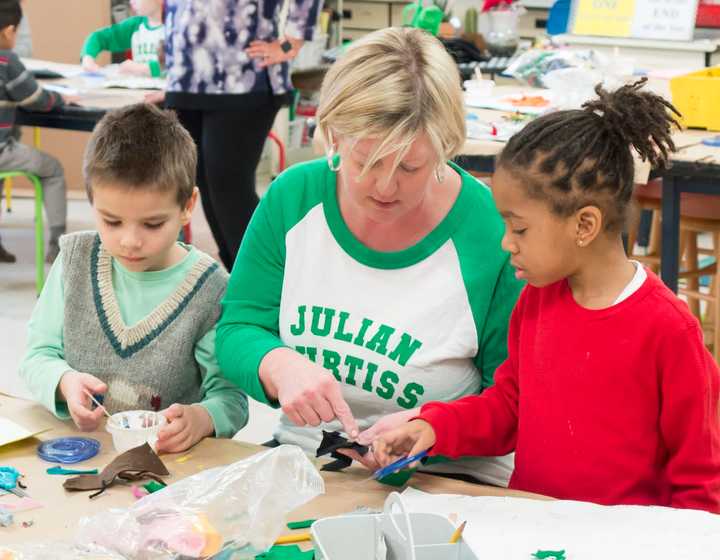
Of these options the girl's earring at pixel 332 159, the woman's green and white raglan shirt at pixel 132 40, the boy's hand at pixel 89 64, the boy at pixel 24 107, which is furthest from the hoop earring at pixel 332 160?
the boy's hand at pixel 89 64

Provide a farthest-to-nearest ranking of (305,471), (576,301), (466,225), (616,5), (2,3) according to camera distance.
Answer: (616,5), (2,3), (466,225), (576,301), (305,471)

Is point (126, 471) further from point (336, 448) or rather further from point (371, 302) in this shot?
point (371, 302)

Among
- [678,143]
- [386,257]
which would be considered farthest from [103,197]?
[678,143]

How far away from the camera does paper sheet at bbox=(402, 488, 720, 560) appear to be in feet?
3.67

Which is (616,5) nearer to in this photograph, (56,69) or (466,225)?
(56,69)

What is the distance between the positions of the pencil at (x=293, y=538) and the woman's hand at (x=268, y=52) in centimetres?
261

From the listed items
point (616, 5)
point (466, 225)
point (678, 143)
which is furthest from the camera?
point (616, 5)

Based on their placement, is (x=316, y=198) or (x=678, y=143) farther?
(x=678, y=143)

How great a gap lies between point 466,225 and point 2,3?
11.2 ft

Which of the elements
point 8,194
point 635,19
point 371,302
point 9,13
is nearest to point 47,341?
point 371,302

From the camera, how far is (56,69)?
16.4 ft

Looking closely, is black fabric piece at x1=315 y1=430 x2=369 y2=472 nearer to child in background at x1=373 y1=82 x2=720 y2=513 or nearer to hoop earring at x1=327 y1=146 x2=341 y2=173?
child in background at x1=373 y1=82 x2=720 y2=513

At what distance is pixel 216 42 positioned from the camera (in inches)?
140

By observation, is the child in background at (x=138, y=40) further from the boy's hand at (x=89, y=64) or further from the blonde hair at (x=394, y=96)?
the blonde hair at (x=394, y=96)
